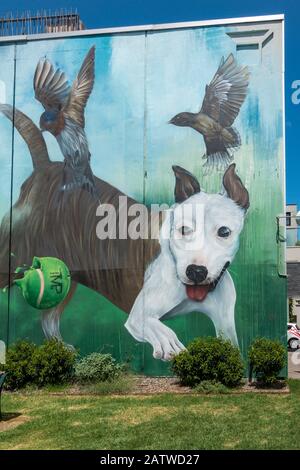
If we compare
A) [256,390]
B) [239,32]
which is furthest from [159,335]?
[239,32]

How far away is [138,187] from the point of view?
13.0 meters

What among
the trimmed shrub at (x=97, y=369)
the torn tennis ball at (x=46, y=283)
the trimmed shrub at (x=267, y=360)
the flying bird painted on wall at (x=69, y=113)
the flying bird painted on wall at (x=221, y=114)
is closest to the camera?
the trimmed shrub at (x=267, y=360)

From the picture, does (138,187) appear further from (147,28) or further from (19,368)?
(19,368)

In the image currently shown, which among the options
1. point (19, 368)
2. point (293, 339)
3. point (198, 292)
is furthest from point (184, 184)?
point (293, 339)

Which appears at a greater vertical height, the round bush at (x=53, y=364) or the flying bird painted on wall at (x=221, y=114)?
the flying bird painted on wall at (x=221, y=114)

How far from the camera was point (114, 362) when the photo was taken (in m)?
12.4

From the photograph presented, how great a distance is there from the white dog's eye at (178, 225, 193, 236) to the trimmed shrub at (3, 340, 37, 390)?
4.32 meters

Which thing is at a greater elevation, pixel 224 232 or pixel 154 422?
pixel 224 232

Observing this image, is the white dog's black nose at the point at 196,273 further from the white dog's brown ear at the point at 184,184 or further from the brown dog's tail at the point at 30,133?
the brown dog's tail at the point at 30,133

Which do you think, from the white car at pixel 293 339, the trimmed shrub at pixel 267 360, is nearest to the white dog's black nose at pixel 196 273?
A: the trimmed shrub at pixel 267 360

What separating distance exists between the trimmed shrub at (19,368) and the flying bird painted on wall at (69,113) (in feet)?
13.5

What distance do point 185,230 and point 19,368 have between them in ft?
15.9

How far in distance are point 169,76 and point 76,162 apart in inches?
122

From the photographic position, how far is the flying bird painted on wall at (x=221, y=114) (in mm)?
12773
